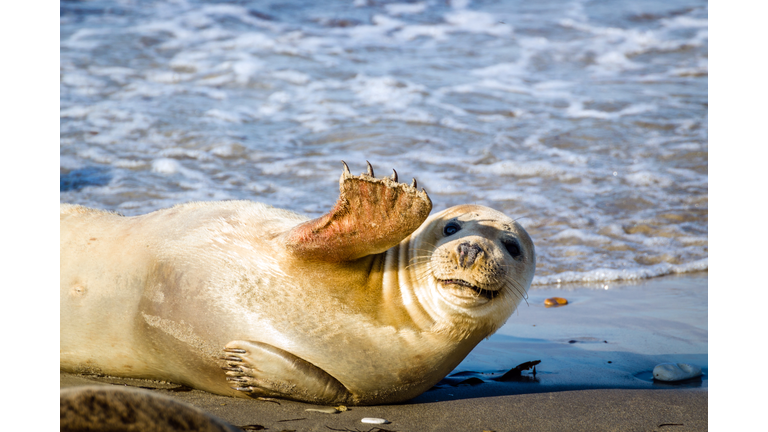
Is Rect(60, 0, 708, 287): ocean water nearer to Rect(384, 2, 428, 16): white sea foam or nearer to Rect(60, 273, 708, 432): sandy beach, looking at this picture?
Rect(384, 2, 428, 16): white sea foam

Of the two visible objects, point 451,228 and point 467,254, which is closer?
point 467,254

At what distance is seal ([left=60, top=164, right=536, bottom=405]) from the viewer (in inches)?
121

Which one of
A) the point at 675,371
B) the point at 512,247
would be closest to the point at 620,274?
the point at 675,371

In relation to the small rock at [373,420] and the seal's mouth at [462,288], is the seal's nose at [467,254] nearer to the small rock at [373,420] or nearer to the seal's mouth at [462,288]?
the seal's mouth at [462,288]

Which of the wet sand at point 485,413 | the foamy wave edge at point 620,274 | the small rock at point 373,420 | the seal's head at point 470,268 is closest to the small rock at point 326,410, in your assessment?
the wet sand at point 485,413

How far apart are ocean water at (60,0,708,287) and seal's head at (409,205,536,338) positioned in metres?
2.59

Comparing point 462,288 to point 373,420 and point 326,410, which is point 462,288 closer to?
point 373,420

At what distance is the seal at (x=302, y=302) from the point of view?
3.07m

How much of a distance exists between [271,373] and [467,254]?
3.18ft

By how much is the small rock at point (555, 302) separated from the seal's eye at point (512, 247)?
79.6 inches

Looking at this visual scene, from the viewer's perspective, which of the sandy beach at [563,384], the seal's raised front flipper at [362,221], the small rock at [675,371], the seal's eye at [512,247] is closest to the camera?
the seal's raised front flipper at [362,221]

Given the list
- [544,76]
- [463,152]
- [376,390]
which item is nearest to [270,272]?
[376,390]

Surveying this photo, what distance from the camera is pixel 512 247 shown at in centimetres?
337

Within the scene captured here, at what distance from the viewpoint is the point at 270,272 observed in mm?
3193
